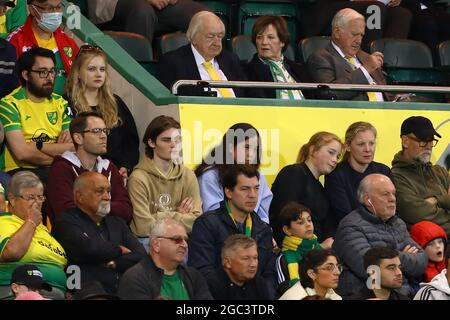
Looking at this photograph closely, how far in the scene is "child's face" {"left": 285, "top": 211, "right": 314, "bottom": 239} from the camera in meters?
11.9

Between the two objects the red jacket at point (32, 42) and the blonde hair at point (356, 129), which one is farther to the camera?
the red jacket at point (32, 42)

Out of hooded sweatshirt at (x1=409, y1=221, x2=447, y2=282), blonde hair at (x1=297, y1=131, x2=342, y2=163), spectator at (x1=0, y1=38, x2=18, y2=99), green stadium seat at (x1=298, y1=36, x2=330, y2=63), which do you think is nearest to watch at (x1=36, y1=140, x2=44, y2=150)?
spectator at (x1=0, y1=38, x2=18, y2=99)

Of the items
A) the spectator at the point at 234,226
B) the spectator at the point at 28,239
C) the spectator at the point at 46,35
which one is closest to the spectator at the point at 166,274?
the spectator at the point at 234,226

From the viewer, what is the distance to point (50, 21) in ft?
42.6

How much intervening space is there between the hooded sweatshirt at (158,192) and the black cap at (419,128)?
182cm

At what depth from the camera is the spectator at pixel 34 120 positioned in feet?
39.7

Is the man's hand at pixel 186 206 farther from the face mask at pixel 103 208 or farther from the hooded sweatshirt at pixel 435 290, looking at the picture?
the hooded sweatshirt at pixel 435 290

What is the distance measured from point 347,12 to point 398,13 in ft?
5.97

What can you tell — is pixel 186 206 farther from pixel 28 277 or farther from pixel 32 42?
pixel 32 42

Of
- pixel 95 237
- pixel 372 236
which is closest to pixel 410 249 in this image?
pixel 372 236

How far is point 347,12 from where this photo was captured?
1390cm

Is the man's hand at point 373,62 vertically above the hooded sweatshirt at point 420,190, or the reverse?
the man's hand at point 373,62

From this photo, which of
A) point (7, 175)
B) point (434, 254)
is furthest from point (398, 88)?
point (7, 175)
